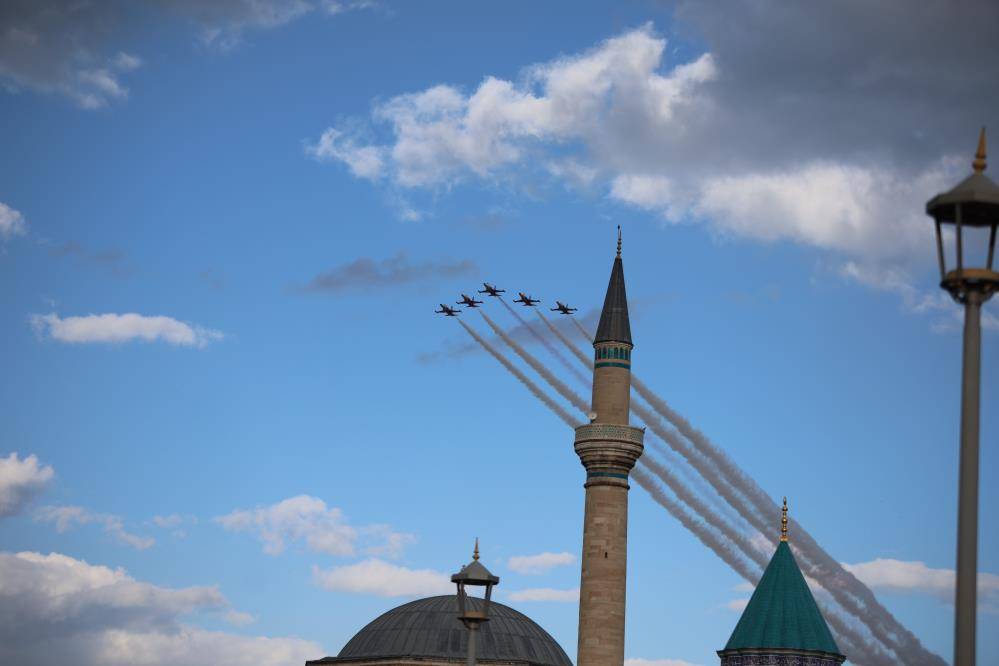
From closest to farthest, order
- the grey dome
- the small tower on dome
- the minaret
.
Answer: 1. the minaret
2. the small tower on dome
3. the grey dome

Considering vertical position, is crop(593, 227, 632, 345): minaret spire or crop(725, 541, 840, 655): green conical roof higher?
crop(593, 227, 632, 345): minaret spire

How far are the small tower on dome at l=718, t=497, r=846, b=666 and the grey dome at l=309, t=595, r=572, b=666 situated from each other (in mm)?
16209

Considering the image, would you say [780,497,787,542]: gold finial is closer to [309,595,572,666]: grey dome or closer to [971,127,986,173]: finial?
[309,595,572,666]: grey dome

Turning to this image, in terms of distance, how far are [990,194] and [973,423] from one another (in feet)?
12.7

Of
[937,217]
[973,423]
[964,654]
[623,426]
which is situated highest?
[623,426]

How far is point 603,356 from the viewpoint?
253 ft

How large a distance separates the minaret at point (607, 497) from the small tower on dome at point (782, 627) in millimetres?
15887

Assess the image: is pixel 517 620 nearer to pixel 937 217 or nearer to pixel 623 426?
pixel 623 426

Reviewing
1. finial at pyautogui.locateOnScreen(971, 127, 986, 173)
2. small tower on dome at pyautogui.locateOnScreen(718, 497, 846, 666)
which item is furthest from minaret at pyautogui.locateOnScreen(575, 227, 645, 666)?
finial at pyautogui.locateOnScreen(971, 127, 986, 173)

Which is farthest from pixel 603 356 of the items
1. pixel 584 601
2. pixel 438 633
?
pixel 438 633

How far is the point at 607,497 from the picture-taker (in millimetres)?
74812

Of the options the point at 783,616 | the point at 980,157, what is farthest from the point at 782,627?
the point at 980,157

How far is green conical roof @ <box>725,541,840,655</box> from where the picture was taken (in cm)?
8650

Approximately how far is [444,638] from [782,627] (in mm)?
23290
